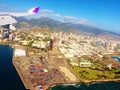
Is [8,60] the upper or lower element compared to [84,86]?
upper

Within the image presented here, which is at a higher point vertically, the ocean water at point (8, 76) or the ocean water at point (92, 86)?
the ocean water at point (8, 76)

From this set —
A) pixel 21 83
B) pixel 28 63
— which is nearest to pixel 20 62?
pixel 28 63

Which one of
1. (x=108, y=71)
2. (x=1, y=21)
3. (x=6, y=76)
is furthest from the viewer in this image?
(x=108, y=71)

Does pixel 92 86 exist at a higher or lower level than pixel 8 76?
lower

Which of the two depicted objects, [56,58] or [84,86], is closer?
[84,86]

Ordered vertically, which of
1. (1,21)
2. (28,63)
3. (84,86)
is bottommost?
(84,86)

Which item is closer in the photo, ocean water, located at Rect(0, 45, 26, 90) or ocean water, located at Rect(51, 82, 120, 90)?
ocean water, located at Rect(0, 45, 26, 90)

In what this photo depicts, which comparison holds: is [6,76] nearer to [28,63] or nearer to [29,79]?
[29,79]

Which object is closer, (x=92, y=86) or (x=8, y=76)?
(x=8, y=76)

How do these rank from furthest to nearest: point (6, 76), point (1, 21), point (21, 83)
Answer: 1. point (6, 76)
2. point (21, 83)
3. point (1, 21)

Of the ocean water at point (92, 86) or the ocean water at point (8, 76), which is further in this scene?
the ocean water at point (92, 86)

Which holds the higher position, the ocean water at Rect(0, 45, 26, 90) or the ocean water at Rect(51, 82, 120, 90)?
the ocean water at Rect(0, 45, 26, 90)
